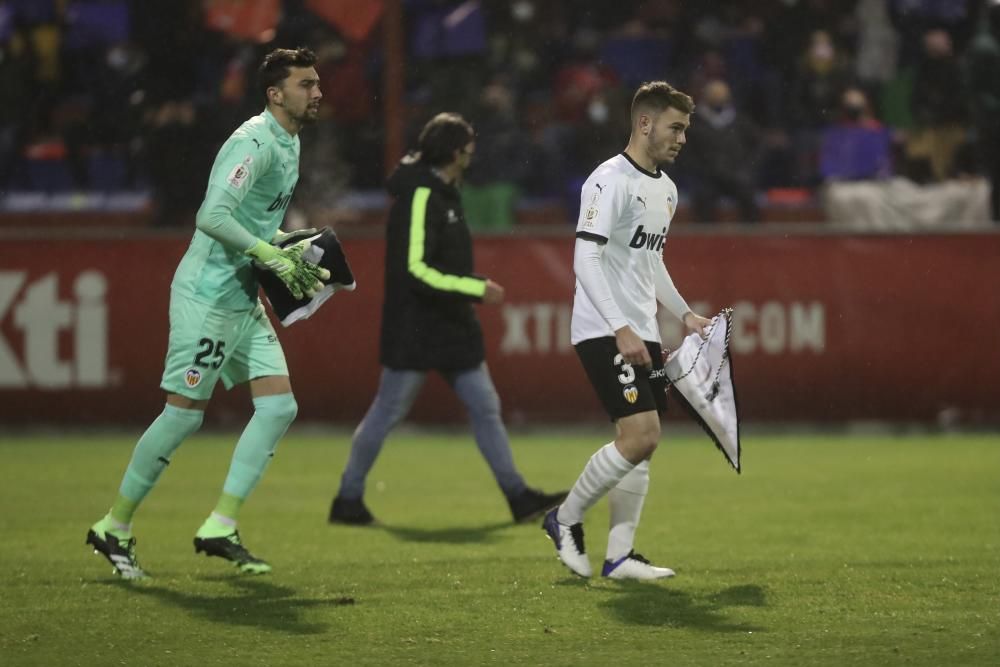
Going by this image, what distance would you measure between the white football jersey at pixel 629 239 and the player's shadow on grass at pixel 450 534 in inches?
68.5

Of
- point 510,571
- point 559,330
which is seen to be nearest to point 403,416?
point 510,571

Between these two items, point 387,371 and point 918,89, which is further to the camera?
point 918,89

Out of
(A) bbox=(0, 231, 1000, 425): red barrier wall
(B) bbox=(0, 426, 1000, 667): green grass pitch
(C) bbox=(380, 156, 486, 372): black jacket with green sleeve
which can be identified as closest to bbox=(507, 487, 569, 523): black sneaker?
(B) bbox=(0, 426, 1000, 667): green grass pitch

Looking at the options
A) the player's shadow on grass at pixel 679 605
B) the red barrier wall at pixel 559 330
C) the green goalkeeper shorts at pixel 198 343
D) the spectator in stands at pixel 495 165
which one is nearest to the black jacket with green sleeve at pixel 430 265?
the green goalkeeper shorts at pixel 198 343

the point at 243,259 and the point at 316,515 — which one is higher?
the point at 243,259

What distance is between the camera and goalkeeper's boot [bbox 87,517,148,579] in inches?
286

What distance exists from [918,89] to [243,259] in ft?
31.3

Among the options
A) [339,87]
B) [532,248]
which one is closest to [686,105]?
[532,248]

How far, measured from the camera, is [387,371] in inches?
365

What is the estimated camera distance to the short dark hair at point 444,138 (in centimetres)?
894

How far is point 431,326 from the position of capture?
9.15 meters

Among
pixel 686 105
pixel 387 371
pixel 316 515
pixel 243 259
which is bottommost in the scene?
pixel 316 515

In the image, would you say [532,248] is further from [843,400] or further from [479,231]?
[843,400]

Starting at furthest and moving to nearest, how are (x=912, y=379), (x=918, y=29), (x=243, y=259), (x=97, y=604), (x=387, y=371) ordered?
1. (x=918, y=29)
2. (x=912, y=379)
3. (x=387, y=371)
4. (x=243, y=259)
5. (x=97, y=604)
